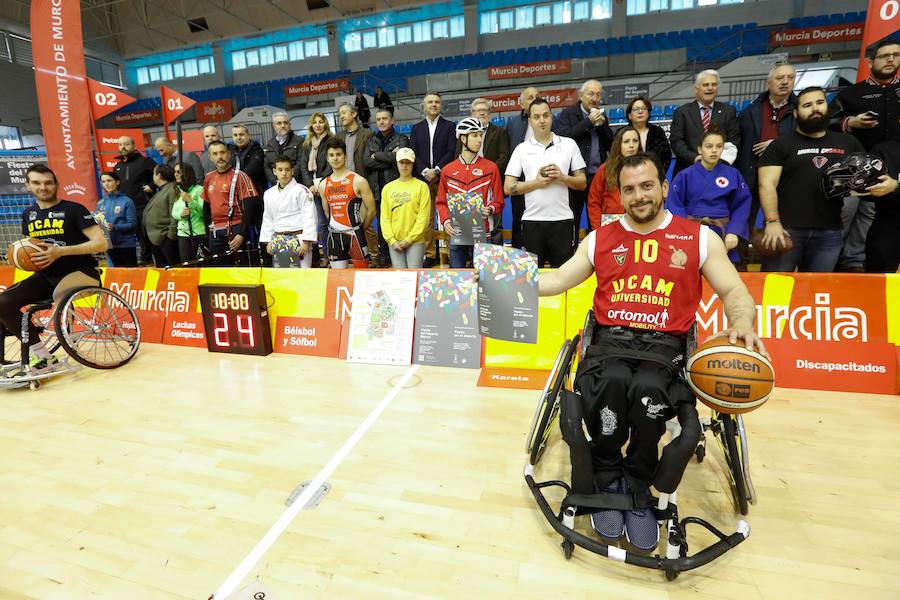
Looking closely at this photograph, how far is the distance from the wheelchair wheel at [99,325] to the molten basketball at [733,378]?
453cm

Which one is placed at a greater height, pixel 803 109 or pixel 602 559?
pixel 803 109

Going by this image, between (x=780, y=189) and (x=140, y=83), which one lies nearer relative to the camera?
(x=780, y=189)

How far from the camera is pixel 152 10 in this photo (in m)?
19.7

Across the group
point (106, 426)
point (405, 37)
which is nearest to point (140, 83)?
point (405, 37)

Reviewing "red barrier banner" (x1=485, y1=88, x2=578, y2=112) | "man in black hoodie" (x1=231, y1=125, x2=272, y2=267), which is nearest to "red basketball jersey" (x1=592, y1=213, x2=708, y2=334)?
"man in black hoodie" (x1=231, y1=125, x2=272, y2=267)

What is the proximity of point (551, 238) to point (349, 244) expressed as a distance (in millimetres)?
2103

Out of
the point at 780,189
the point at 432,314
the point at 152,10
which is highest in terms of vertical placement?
the point at 152,10

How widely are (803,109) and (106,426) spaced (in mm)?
5354

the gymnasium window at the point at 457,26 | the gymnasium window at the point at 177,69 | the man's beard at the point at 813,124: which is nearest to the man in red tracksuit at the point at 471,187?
the man's beard at the point at 813,124

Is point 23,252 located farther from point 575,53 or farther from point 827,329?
point 575,53

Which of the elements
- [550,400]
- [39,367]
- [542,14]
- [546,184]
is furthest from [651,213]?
[542,14]

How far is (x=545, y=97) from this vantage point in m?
14.4

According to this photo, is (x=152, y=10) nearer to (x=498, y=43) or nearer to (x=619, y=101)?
(x=498, y=43)

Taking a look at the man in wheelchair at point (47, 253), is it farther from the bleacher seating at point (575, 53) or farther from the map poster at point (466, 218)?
the bleacher seating at point (575, 53)
